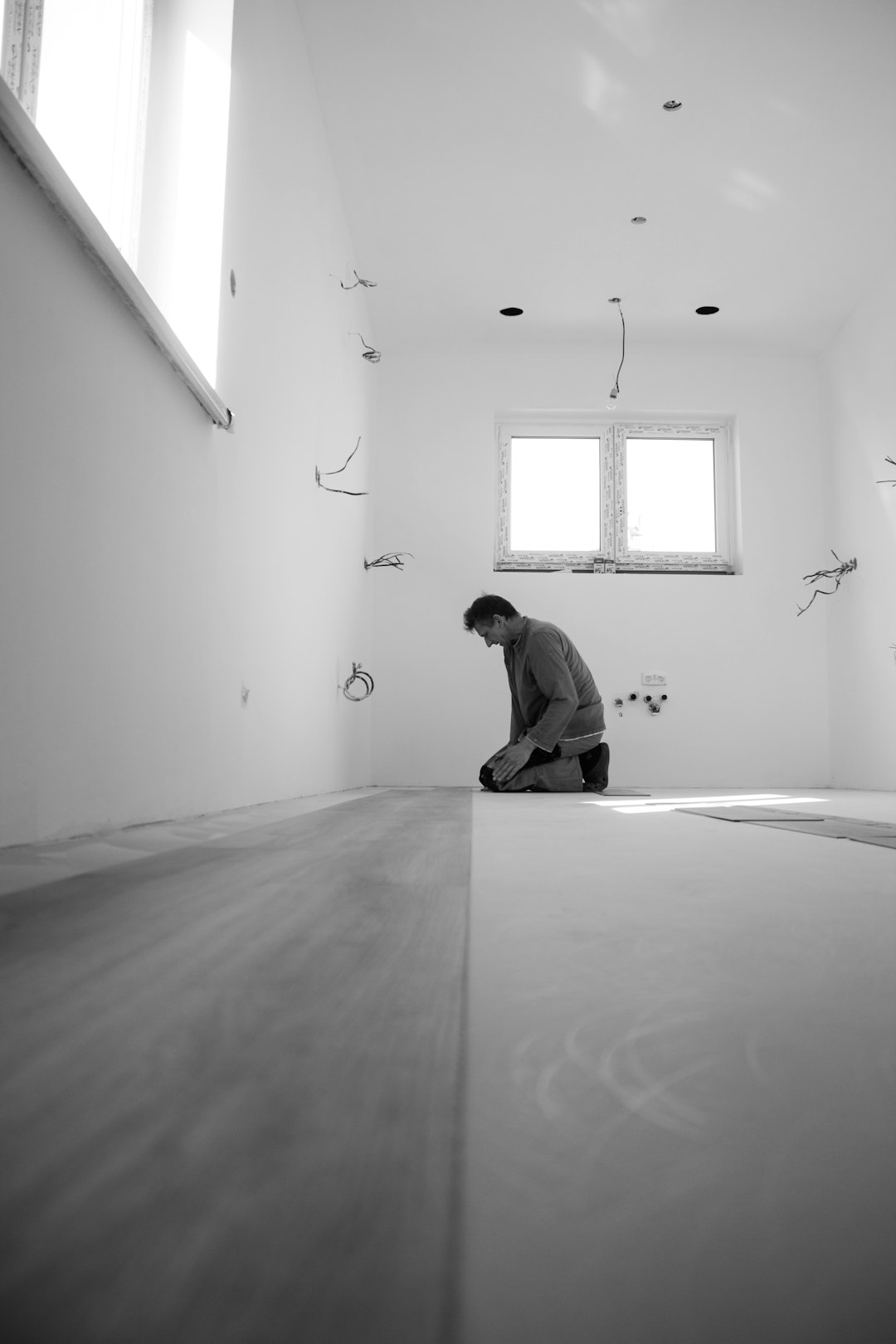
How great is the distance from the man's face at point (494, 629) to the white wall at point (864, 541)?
92.0 inches

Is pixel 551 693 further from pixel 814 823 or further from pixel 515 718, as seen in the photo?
pixel 814 823

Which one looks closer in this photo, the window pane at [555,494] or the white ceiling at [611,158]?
the white ceiling at [611,158]

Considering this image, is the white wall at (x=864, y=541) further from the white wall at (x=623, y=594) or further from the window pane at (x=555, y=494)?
the window pane at (x=555, y=494)

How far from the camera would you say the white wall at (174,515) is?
1.34m

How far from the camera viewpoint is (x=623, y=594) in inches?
240

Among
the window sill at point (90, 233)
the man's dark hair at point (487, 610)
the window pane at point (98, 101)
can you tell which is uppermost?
the window pane at point (98, 101)

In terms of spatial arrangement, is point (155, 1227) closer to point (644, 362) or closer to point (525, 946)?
point (525, 946)

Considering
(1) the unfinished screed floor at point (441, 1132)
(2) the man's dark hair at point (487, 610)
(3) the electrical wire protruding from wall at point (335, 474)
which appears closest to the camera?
(1) the unfinished screed floor at point (441, 1132)

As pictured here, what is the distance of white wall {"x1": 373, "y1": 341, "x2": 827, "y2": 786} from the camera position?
19.7 feet

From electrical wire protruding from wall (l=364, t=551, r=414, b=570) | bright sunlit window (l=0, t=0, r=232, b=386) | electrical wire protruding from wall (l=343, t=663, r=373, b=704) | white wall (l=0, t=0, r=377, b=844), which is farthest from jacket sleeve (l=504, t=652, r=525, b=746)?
bright sunlit window (l=0, t=0, r=232, b=386)

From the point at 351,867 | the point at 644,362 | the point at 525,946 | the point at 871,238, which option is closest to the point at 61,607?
the point at 351,867

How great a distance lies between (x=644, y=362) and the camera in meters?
6.30

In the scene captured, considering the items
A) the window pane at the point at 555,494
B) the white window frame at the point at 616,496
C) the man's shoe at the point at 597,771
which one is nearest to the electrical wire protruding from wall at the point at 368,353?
the white window frame at the point at 616,496

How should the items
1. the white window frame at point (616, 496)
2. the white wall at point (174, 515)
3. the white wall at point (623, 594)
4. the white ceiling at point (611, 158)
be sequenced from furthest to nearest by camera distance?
the white window frame at point (616, 496) < the white wall at point (623, 594) < the white ceiling at point (611, 158) < the white wall at point (174, 515)
